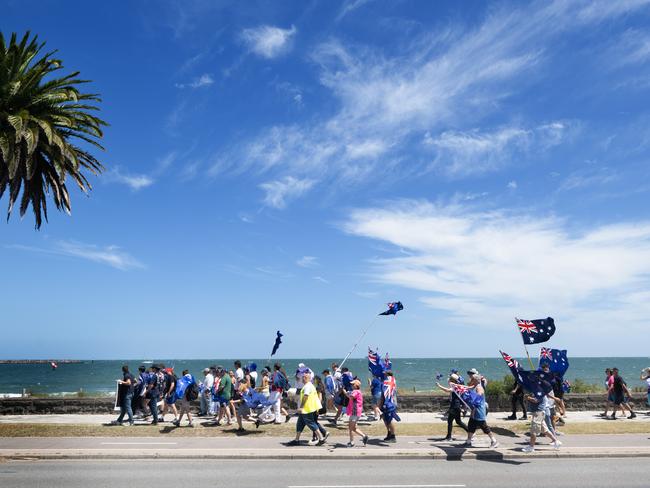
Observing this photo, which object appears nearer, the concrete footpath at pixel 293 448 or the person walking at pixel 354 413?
the concrete footpath at pixel 293 448

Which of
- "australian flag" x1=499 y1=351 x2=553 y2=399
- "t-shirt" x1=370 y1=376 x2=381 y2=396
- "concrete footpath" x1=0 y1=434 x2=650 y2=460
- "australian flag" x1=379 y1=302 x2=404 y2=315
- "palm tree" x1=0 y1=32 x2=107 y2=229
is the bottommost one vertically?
"concrete footpath" x1=0 y1=434 x2=650 y2=460

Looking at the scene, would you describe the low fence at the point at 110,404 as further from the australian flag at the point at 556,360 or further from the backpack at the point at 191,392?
the australian flag at the point at 556,360

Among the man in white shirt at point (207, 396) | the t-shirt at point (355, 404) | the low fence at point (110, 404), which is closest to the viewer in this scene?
the t-shirt at point (355, 404)

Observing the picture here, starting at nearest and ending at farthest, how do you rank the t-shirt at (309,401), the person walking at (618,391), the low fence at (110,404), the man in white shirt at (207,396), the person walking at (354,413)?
the t-shirt at (309,401)
the person walking at (354,413)
the person walking at (618,391)
the man in white shirt at (207,396)
the low fence at (110,404)

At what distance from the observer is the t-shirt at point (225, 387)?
56.6 feet

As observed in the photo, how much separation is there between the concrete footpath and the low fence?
18.3 feet

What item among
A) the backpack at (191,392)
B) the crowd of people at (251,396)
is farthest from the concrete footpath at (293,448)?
the backpack at (191,392)

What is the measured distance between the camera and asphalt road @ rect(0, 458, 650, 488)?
10219 mm

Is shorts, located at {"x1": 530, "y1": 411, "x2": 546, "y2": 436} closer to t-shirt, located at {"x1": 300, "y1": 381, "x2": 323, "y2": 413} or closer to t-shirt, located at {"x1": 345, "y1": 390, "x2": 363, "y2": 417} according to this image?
t-shirt, located at {"x1": 345, "y1": 390, "x2": 363, "y2": 417}

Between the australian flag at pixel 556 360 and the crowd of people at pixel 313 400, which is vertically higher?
the australian flag at pixel 556 360

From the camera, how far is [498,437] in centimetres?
1505

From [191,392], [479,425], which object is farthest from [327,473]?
[191,392]

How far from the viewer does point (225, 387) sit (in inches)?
680

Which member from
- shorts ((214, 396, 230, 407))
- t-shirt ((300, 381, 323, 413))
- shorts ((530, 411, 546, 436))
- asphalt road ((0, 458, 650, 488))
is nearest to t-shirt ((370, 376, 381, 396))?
t-shirt ((300, 381, 323, 413))
